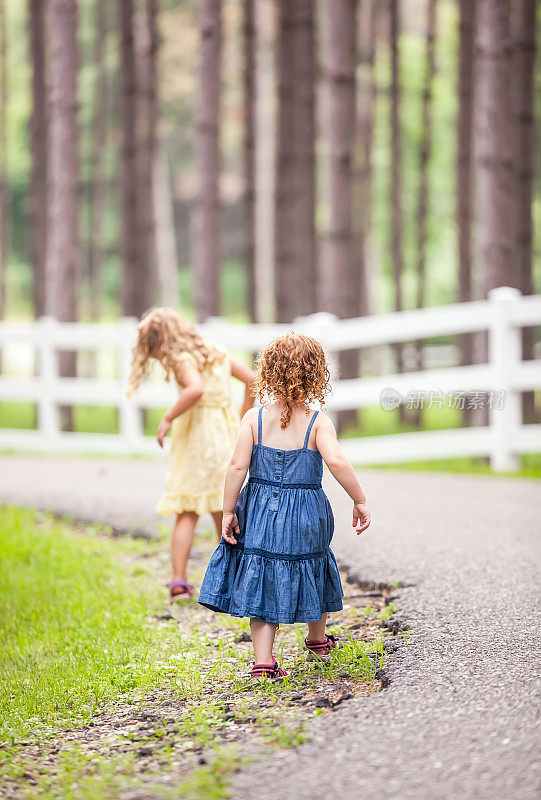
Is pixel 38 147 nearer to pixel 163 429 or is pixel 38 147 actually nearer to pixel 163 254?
pixel 163 254

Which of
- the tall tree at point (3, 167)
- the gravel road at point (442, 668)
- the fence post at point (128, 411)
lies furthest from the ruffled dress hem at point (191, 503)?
the tall tree at point (3, 167)

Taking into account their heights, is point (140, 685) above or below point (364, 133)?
below

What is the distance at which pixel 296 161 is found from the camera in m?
15.1

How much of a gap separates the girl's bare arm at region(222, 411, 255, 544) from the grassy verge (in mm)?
579

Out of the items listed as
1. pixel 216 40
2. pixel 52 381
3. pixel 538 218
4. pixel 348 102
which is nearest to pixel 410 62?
pixel 538 218

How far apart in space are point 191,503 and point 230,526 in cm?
144

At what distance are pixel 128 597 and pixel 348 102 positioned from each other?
8.23 m

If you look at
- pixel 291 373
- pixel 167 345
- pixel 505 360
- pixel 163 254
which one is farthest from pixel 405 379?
pixel 163 254

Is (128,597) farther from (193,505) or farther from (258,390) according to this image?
(258,390)

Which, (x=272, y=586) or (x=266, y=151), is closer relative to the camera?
(x=272, y=586)

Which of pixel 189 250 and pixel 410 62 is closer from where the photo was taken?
pixel 410 62

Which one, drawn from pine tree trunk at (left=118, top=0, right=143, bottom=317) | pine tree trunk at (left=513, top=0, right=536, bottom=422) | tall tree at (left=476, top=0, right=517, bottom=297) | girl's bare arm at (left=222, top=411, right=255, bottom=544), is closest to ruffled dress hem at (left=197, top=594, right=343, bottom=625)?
girl's bare arm at (left=222, top=411, right=255, bottom=544)

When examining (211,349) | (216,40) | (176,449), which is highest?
(216,40)

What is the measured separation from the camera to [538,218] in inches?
1085
